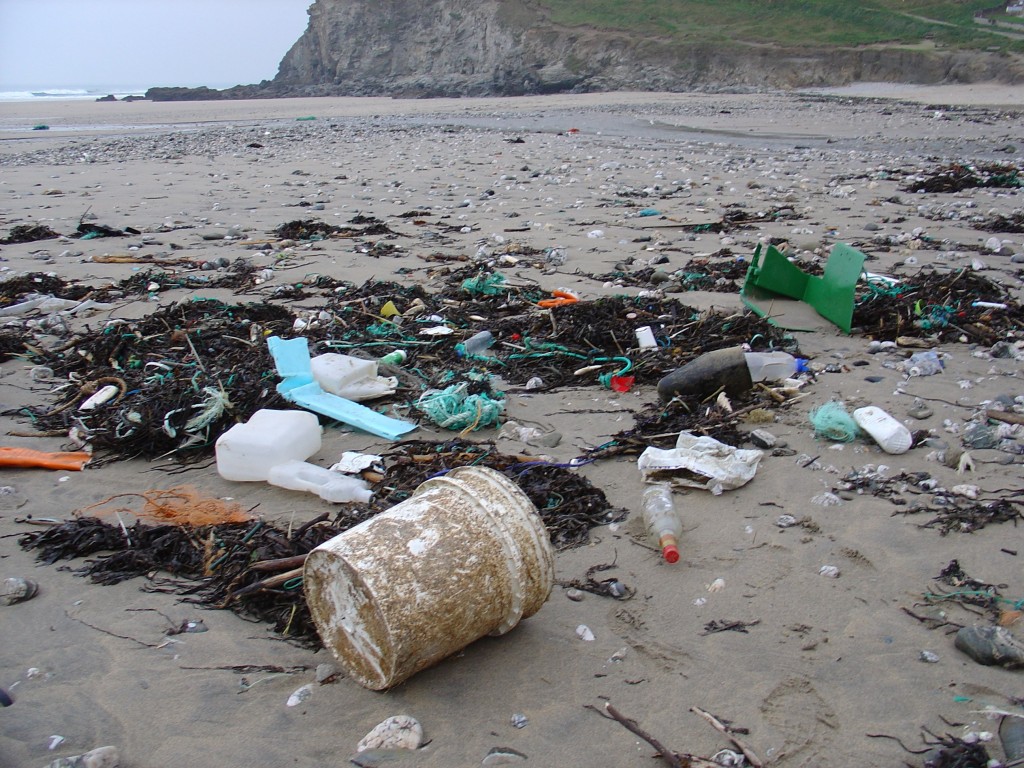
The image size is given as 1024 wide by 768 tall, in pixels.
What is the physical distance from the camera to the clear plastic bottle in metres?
2.44

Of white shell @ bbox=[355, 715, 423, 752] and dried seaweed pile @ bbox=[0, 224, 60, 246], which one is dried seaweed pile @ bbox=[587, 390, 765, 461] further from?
dried seaweed pile @ bbox=[0, 224, 60, 246]

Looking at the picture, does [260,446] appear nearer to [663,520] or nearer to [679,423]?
[663,520]

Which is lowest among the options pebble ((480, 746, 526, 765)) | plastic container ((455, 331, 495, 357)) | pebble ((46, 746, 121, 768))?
pebble ((480, 746, 526, 765))

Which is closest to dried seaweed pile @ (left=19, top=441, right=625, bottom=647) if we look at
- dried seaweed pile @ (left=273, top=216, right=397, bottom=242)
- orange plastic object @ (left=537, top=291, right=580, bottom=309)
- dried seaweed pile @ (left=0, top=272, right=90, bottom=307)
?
orange plastic object @ (left=537, top=291, right=580, bottom=309)

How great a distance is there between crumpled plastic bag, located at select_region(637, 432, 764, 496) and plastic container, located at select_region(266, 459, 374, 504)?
1103mm

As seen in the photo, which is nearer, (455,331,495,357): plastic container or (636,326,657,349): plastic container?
(636,326,657,349): plastic container

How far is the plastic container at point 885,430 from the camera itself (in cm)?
302

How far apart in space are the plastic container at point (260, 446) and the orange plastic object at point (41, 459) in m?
0.68

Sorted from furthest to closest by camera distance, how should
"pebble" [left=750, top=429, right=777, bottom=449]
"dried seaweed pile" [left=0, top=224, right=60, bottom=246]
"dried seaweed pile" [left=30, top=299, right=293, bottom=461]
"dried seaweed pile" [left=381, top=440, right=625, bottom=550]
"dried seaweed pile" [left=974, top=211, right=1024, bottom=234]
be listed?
1. "dried seaweed pile" [left=0, top=224, right=60, bottom=246]
2. "dried seaweed pile" [left=974, top=211, right=1024, bottom=234]
3. "dried seaweed pile" [left=30, top=299, right=293, bottom=461]
4. "pebble" [left=750, top=429, right=777, bottom=449]
5. "dried seaweed pile" [left=381, top=440, right=625, bottom=550]

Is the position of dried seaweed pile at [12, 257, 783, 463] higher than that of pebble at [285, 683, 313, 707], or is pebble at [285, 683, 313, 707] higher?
dried seaweed pile at [12, 257, 783, 463]

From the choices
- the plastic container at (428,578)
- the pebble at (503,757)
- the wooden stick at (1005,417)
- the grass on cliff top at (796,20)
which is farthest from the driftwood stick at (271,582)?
the grass on cliff top at (796,20)

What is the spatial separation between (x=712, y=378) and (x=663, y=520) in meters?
1.25

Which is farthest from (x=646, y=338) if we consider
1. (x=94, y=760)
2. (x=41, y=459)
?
(x=94, y=760)

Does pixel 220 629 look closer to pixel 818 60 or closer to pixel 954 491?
pixel 954 491
